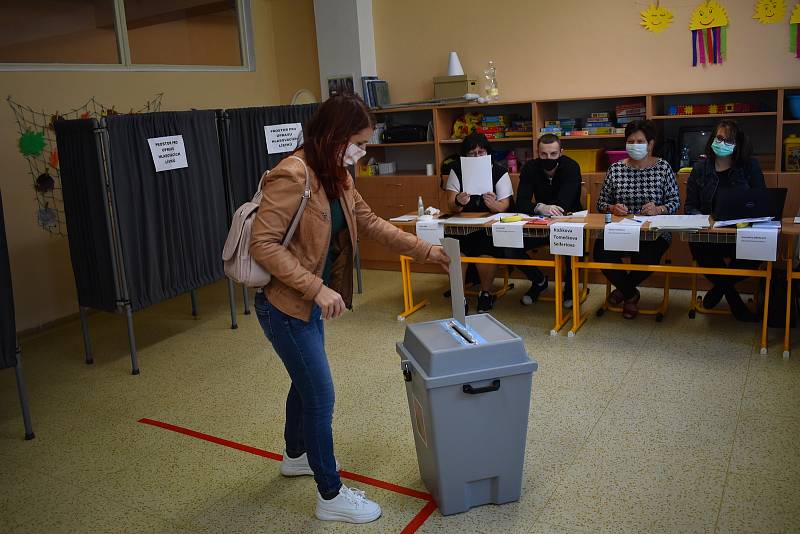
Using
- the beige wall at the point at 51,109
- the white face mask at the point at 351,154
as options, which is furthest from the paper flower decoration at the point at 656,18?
the white face mask at the point at 351,154

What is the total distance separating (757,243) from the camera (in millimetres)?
3732

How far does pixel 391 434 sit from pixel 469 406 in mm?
934

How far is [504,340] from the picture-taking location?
7.82 ft

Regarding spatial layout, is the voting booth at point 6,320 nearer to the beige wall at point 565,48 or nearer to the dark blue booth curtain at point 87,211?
the dark blue booth curtain at point 87,211

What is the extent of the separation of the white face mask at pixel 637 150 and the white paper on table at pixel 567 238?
0.70 meters

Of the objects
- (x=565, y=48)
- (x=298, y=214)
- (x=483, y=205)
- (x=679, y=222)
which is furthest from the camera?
(x=565, y=48)

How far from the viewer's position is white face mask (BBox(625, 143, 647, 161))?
14.8 feet

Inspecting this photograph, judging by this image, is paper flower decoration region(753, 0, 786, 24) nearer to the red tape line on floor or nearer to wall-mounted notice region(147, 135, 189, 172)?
wall-mounted notice region(147, 135, 189, 172)

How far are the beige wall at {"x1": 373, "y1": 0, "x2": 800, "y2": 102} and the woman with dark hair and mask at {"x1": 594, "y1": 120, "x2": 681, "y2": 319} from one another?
3.49 feet

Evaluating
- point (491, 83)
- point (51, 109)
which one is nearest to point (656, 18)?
point (491, 83)

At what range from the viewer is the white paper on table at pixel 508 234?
4332mm

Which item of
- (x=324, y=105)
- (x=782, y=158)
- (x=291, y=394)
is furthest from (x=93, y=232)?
(x=782, y=158)

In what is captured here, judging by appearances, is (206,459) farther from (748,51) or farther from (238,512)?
(748,51)

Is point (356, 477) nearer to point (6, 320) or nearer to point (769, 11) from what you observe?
point (6, 320)
